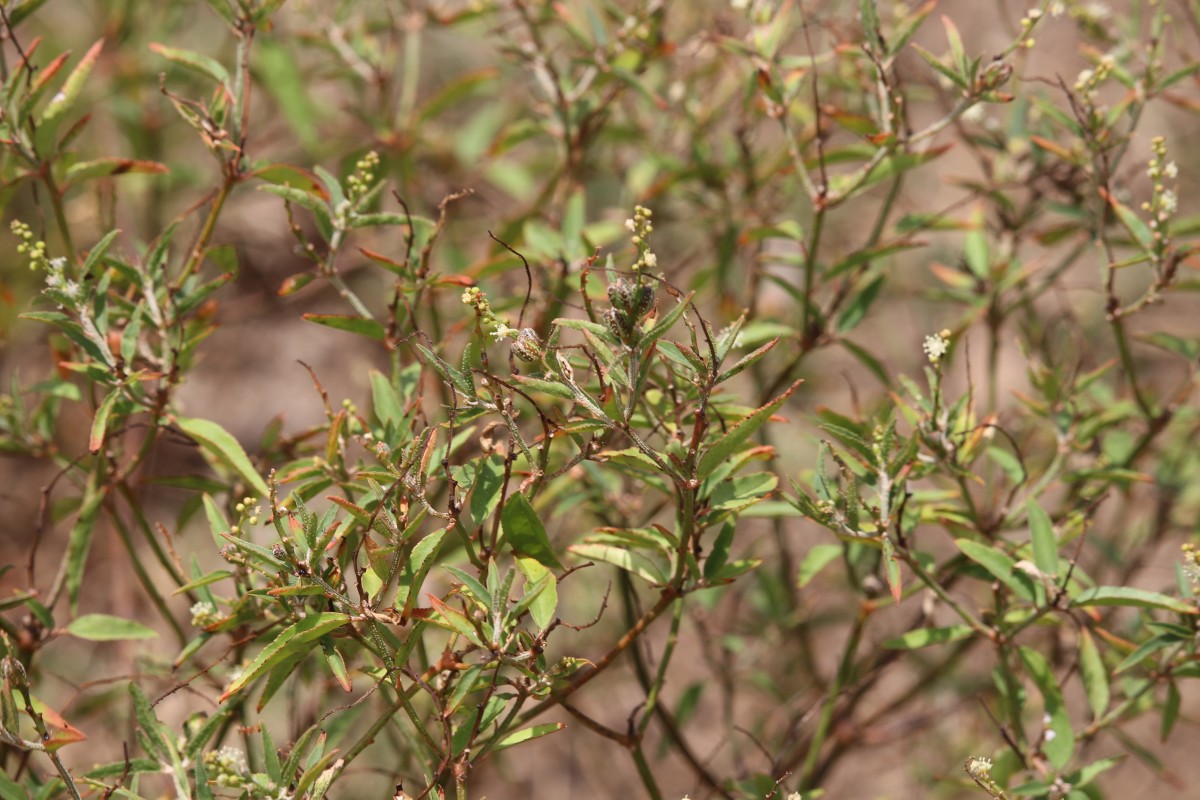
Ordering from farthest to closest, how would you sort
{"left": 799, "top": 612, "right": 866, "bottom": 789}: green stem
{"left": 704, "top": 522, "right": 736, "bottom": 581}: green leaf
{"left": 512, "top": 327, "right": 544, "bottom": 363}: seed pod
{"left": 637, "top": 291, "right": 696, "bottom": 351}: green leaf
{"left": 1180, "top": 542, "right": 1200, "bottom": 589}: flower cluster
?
{"left": 799, "top": 612, "right": 866, "bottom": 789}: green stem < {"left": 704, "top": 522, "right": 736, "bottom": 581}: green leaf < {"left": 1180, "top": 542, "right": 1200, "bottom": 589}: flower cluster < {"left": 512, "top": 327, "right": 544, "bottom": 363}: seed pod < {"left": 637, "top": 291, "right": 696, "bottom": 351}: green leaf

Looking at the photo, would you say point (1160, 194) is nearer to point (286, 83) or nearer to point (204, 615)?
point (204, 615)

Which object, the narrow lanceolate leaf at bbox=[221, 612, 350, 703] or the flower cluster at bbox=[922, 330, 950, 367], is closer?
the narrow lanceolate leaf at bbox=[221, 612, 350, 703]

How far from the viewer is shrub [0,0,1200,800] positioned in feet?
4.76

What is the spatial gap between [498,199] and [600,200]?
→ 0.76 meters

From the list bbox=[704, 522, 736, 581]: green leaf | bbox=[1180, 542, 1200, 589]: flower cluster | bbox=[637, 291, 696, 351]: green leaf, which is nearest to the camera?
bbox=[637, 291, 696, 351]: green leaf

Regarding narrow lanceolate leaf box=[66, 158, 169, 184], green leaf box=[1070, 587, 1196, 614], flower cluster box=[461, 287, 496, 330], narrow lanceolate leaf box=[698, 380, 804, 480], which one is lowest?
green leaf box=[1070, 587, 1196, 614]

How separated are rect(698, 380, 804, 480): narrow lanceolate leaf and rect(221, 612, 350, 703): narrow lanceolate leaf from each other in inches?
19.5

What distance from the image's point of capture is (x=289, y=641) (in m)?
1.33

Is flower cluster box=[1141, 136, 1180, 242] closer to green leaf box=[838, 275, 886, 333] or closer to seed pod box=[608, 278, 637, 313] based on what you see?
green leaf box=[838, 275, 886, 333]

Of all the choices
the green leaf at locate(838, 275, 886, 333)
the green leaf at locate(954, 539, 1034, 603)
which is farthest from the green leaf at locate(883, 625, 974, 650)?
the green leaf at locate(838, 275, 886, 333)

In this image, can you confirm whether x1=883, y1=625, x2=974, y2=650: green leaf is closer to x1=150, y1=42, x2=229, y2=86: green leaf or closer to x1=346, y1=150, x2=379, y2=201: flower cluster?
x1=346, y1=150, x2=379, y2=201: flower cluster

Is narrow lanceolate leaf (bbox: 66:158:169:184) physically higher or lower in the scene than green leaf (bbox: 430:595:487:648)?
higher

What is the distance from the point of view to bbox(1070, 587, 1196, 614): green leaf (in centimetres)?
156

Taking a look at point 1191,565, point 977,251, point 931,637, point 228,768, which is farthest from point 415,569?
point 977,251
